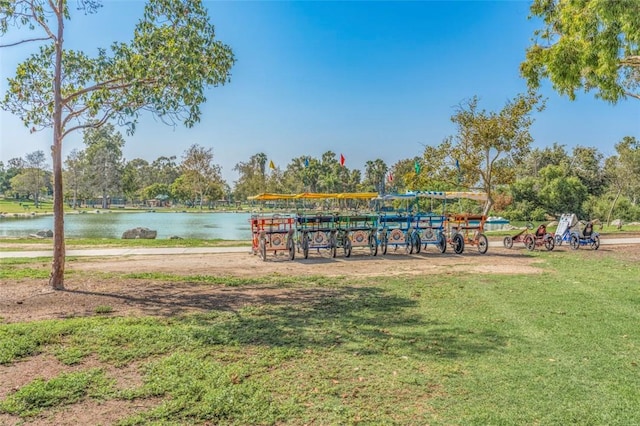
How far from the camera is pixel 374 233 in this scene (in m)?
13.3

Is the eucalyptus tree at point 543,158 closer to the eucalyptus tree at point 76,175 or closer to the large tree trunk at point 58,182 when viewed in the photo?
the large tree trunk at point 58,182

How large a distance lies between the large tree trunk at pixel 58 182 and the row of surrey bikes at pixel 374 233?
5372 millimetres

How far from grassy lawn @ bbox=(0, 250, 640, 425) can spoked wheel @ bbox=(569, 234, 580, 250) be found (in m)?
8.25

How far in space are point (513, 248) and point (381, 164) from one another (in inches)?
2863

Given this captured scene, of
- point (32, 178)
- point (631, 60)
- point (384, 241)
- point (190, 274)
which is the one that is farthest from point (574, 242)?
point (32, 178)

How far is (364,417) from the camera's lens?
3416mm

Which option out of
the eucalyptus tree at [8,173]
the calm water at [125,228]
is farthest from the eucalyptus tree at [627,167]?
the eucalyptus tree at [8,173]

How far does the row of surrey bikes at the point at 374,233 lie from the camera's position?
1271 centimetres

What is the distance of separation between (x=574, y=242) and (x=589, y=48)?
9789 millimetres

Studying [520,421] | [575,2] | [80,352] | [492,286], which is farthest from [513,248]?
[80,352]

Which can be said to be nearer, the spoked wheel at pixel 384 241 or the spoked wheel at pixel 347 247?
the spoked wheel at pixel 347 247

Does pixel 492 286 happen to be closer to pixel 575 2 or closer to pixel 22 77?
pixel 575 2

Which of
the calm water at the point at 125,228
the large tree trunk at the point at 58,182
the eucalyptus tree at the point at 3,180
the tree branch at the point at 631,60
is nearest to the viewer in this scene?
the tree branch at the point at 631,60

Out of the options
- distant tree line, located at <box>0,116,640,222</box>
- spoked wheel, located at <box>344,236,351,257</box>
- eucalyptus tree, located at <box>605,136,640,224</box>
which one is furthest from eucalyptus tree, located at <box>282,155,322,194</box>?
spoked wheel, located at <box>344,236,351,257</box>
